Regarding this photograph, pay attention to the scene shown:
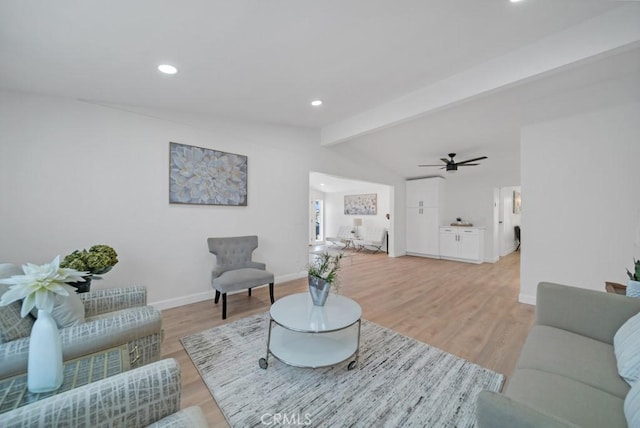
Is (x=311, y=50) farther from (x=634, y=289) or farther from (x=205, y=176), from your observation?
(x=634, y=289)

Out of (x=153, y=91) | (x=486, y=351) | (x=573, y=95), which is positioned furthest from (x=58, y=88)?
(x=573, y=95)

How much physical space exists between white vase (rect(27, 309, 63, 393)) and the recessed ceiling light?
2012mm

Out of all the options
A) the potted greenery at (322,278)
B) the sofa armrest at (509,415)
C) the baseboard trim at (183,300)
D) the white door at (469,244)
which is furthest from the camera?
the white door at (469,244)

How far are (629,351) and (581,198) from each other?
2590 mm

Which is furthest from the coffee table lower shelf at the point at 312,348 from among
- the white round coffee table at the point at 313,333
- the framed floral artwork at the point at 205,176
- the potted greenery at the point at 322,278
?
the framed floral artwork at the point at 205,176

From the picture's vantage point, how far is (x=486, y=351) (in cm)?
223

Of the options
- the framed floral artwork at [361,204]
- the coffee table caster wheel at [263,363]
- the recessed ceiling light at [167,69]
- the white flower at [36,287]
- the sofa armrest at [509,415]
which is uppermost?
the recessed ceiling light at [167,69]

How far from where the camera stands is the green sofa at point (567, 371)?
32.4 inches

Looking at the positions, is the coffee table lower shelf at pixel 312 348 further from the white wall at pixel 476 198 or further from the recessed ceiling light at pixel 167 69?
the white wall at pixel 476 198

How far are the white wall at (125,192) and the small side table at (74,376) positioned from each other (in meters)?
1.95

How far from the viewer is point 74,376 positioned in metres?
1.12

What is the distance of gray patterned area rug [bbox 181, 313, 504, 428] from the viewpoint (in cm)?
151

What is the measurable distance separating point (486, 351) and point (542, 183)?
239cm

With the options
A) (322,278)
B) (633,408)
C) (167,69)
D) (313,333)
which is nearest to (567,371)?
(633,408)
